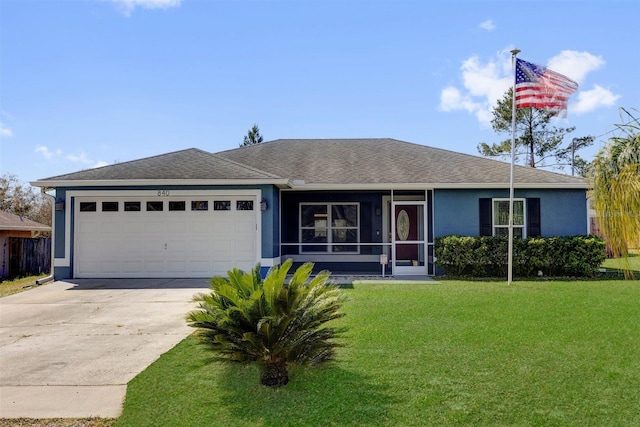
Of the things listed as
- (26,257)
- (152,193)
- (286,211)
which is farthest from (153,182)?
(26,257)

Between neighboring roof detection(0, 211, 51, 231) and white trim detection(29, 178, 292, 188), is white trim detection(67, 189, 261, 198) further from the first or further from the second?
neighboring roof detection(0, 211, 51, 231)

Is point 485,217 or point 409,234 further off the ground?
point 485,217

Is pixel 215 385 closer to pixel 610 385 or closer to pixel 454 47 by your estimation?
pixel 610 385

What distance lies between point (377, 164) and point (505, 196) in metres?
4.28

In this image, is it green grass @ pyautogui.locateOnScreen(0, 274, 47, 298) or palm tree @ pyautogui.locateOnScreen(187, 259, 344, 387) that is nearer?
palm tree @ pyautogui.locateOnScreen(187, 259, 344, 387)

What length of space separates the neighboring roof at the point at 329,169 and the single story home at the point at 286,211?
0.13 ft

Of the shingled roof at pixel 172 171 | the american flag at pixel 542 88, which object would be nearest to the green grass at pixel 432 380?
the american flag at pixel 542 88

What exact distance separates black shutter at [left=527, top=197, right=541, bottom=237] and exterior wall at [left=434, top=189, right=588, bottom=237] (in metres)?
0.11

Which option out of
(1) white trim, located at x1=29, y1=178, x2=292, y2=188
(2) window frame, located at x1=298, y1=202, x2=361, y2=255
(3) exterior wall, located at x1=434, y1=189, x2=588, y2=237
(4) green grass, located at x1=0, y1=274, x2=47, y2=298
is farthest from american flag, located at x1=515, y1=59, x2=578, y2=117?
(4) green grass, located at x1=0, y1=274, x2=47, y2=298

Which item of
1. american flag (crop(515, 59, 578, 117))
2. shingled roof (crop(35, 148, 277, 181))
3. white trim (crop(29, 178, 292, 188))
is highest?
american flag (crop(515, 59, 578, 117))

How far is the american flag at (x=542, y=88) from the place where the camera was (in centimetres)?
1180

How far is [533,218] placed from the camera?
14578mm

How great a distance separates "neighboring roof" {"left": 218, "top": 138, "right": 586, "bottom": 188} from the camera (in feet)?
47.9

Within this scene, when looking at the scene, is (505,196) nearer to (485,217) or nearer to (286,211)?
(485,217)
